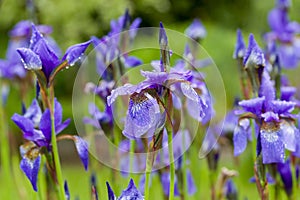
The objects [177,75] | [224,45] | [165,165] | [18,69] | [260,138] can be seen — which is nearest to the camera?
[177,75]

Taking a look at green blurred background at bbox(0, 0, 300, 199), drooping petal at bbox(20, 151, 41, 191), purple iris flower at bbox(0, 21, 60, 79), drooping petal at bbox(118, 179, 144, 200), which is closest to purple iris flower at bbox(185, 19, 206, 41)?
purple iris flower at bbox(0, 21, 60, 79)

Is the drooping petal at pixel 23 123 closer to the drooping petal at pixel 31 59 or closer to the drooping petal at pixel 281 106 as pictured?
the drooping petal at pixel 31 59

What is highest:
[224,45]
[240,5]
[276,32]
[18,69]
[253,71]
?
[240,5]

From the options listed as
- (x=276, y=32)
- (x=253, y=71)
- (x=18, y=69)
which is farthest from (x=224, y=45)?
(x=253, y=71)

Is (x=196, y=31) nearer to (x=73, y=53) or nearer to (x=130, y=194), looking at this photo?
(x=73, y=53)

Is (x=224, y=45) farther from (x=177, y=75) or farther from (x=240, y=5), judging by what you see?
(x=177, y=75)

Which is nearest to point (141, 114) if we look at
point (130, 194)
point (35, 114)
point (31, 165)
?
point (130, 194)
